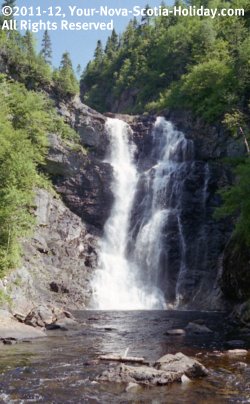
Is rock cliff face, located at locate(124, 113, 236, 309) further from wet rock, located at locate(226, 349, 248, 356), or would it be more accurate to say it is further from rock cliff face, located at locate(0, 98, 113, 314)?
wet rock, located at locate(226, 349, 248, 356)

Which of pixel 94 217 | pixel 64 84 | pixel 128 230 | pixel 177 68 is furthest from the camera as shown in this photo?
pixel 177 68

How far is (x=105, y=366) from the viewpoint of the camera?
14289mm

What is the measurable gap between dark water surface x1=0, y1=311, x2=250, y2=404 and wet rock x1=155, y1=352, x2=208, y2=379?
29 cm

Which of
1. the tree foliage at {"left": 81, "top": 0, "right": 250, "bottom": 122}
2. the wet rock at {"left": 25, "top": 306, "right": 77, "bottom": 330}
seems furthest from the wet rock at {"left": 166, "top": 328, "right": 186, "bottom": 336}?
the tree foliage at {"left": 81, "top": 0, "right": 250, "bottom": 122}

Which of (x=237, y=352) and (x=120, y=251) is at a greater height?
(x=120, y=251)

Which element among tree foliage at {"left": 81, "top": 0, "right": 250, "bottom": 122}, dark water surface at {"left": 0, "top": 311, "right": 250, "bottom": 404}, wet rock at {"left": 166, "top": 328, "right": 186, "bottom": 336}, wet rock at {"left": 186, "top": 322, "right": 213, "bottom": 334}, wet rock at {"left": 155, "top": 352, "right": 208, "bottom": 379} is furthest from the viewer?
tree foliage at {"left": 81, "top": 0, "right": 250, "bottom": 122}

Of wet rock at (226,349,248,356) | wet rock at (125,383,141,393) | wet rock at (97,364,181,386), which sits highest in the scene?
wet rock at (97,364,181,386)

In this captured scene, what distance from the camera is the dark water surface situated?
434 inches

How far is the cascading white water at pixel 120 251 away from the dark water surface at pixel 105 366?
12150mm

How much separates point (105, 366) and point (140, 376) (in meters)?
2.34

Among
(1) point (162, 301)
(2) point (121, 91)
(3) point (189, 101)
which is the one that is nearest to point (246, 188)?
(1) point (162, 301)

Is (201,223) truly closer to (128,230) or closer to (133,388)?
(128,230)

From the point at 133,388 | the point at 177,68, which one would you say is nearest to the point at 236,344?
the point at 133,388

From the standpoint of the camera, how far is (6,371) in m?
13.5
